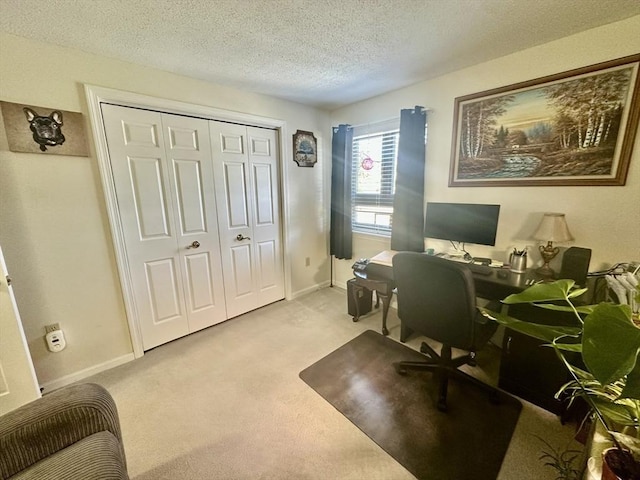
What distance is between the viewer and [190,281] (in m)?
2.45

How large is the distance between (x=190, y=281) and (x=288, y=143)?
69.8 inches

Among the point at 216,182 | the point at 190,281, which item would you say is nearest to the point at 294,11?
the point at 216,182

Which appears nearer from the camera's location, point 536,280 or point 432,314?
point 432,314

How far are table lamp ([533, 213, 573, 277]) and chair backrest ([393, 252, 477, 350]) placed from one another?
783 mm

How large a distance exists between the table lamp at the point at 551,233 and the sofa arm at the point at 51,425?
258 centimetres

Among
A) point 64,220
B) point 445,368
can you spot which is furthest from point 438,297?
point 64,220

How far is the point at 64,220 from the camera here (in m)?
1.79

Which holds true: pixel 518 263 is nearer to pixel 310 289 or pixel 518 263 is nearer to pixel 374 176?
pixel 374 176

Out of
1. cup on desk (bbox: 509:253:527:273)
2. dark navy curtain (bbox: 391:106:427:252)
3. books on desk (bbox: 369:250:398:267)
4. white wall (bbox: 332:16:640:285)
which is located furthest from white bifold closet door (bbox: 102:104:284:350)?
cup on desk (bbox: 509:253:527:273)

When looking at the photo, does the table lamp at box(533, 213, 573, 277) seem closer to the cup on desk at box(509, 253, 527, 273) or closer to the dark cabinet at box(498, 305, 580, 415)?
the cup on desk at box(509, 253, 527, 273)

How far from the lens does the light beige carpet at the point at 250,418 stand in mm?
1307

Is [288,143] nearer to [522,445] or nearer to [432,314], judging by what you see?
[432,314]

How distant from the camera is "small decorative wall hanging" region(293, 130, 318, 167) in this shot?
2.99 meters

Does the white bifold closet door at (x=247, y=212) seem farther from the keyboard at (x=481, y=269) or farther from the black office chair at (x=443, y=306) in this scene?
the keyboard at (x=481, y=269)
